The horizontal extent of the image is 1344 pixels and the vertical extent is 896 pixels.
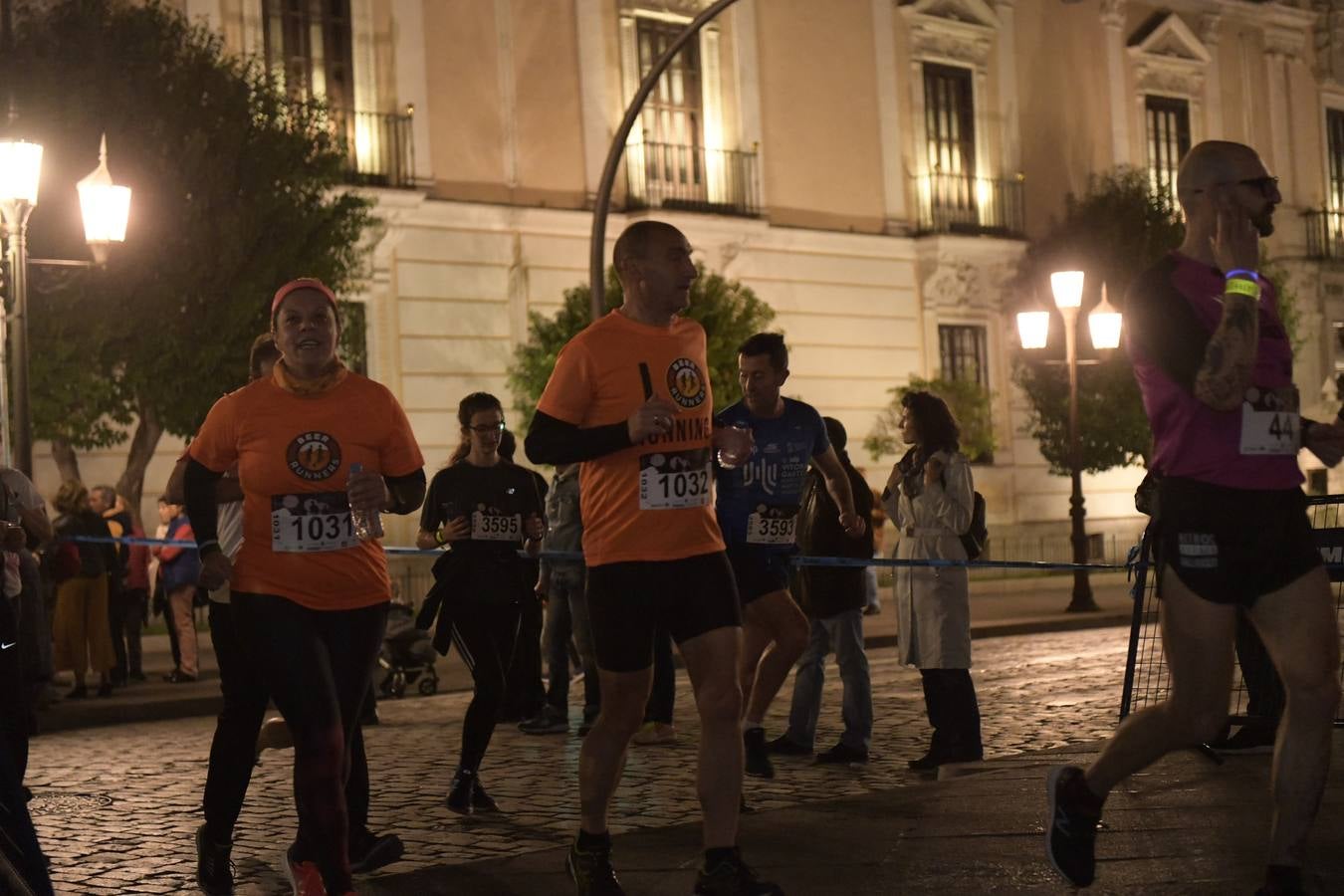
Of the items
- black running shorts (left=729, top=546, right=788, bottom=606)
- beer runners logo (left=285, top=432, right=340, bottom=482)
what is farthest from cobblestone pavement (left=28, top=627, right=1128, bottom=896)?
beer runners logo (left=285, top=432, right=340, bottom=482)

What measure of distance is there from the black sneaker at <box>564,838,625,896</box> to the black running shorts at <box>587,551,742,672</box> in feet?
1.72

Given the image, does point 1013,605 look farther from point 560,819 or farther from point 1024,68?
point 560,819

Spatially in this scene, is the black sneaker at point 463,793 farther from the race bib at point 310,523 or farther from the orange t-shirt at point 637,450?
the race bib at point 310,523

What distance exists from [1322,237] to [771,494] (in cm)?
3112

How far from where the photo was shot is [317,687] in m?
5.79

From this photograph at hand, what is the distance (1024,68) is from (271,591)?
28523mm

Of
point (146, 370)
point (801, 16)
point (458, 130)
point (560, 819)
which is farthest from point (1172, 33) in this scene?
point (560, 819)

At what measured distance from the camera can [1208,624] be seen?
5.27 meters

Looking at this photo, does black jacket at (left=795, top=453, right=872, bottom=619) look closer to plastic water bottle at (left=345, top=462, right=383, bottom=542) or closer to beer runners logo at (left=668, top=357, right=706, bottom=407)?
beer runners logo at (left=668, top=357, right=706, bottom=407)

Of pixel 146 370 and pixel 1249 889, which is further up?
pixel 146 370

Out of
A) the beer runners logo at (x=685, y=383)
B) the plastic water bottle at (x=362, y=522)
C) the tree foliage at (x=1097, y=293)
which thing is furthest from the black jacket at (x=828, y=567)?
the tree foliage at (x=1097, y=293)

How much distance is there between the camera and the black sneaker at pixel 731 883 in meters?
5.75

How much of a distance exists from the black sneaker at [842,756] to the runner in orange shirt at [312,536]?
3.83m

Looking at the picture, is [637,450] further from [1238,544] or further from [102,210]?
[102,210]
